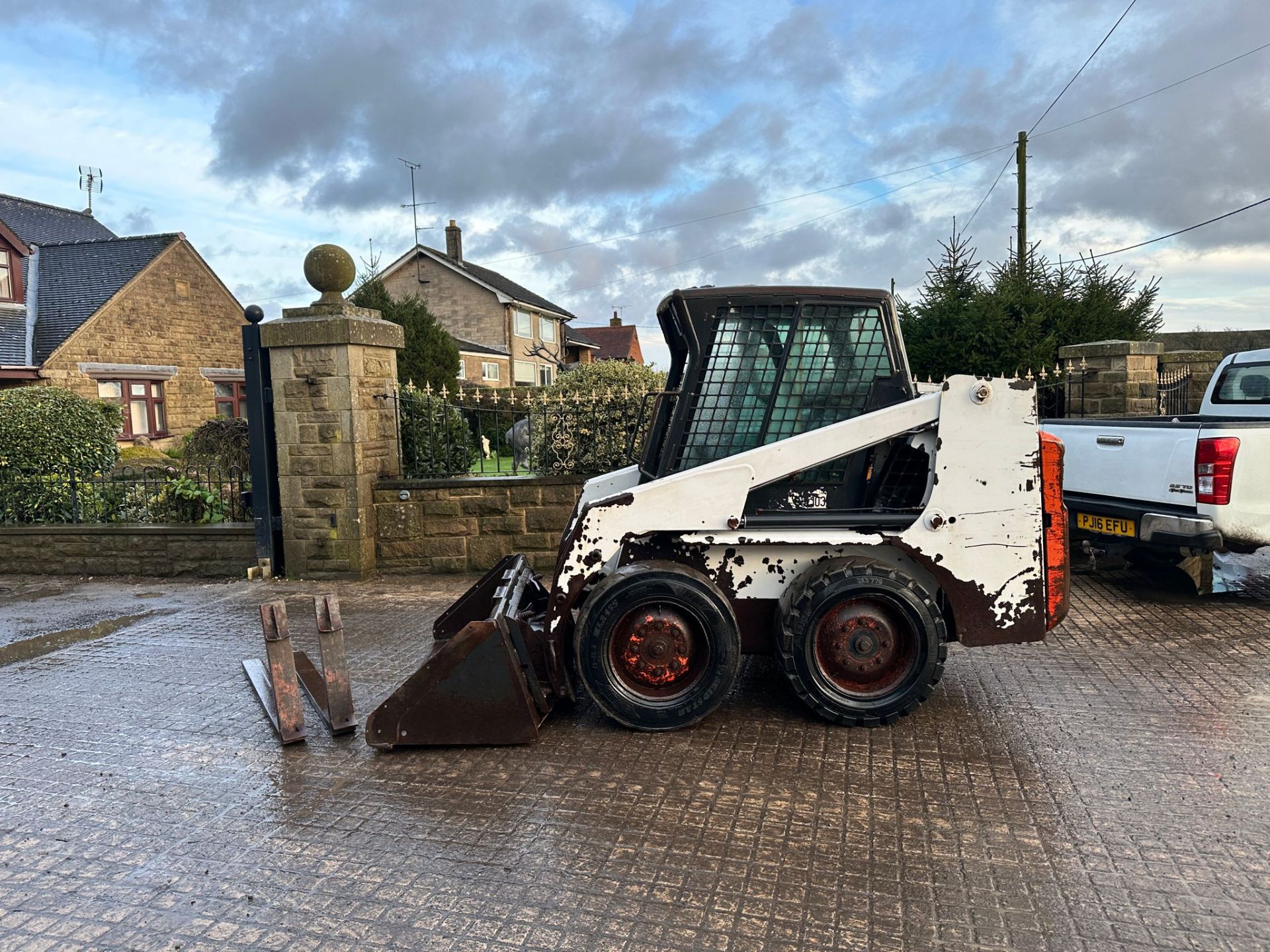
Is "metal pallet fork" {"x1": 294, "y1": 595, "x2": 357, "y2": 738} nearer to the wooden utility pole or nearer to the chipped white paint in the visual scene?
the chipped white paint

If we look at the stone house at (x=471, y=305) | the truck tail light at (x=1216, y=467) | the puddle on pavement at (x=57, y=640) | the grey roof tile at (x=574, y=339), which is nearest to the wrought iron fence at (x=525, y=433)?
the puddle on pavement at (x=57, y=640)

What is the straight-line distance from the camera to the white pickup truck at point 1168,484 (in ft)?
20.2

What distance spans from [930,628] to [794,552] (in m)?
0.75

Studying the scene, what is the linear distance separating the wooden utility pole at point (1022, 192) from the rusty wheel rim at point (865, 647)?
18.2m

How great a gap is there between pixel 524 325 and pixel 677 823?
1509 inches

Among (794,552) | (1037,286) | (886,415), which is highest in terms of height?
(1037,286)

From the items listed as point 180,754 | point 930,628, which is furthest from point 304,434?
point 930,628

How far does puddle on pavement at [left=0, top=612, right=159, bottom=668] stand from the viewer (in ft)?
20.3

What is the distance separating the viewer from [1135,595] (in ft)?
23.7

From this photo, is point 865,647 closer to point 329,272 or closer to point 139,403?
point 329,272

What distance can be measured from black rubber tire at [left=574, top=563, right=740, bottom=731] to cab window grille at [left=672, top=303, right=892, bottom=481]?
94cm

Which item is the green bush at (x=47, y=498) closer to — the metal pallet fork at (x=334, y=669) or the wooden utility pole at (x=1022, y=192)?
the metal pallet fork at (x=334, y=669)

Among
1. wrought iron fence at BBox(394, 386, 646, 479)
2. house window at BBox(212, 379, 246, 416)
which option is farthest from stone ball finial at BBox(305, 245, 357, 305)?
house window at BBox(212, 379, 246, 416)

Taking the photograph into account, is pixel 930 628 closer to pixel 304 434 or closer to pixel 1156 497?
pixel 1156 497
